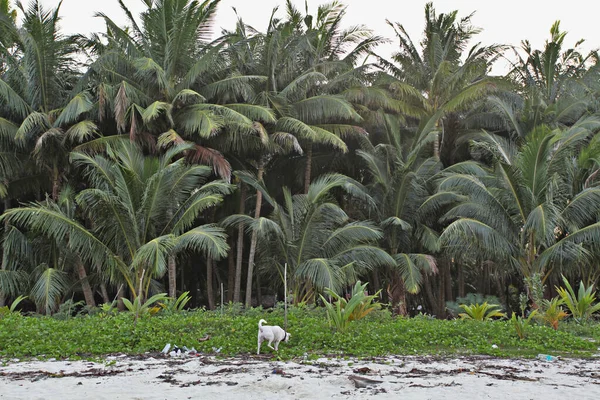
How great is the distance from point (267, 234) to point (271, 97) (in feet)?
14.8

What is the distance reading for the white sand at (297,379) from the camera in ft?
18.0

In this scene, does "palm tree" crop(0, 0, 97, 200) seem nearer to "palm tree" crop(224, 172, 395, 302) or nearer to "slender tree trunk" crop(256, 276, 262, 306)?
"palm tree" crop(224, 172, 395, 302)

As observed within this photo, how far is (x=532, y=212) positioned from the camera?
521 inches

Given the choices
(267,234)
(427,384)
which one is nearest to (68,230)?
(267,234)

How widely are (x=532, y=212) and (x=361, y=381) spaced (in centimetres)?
892

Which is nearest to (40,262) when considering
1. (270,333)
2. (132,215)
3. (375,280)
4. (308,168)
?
(132,215)

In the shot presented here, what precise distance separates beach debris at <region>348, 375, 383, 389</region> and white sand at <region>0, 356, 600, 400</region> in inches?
2.5

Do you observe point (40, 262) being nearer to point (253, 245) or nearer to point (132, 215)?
point (132, 215)

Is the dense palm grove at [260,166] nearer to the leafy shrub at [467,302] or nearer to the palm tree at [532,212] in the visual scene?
the palm tree at [532,212]

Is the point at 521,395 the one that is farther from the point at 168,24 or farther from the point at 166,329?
the point at 168,24

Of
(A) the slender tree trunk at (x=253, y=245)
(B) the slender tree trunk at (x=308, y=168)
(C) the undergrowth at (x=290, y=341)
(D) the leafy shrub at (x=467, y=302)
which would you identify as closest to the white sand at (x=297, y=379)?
(C) the undergrowth at (x=290, y=341)

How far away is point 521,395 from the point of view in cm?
548

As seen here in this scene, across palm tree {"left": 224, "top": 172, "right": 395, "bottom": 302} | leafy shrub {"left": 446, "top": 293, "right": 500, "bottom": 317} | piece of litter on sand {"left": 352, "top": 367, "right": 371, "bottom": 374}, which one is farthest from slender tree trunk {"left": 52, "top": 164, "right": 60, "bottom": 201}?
leafy shrub {"left": 446, "top": 293, "right": 500, "bottom": 317}

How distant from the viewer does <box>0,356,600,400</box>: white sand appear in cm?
548
